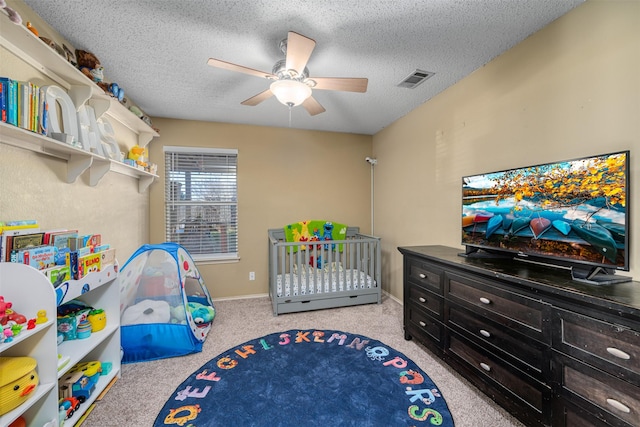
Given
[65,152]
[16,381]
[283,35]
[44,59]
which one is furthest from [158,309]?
[283,35]

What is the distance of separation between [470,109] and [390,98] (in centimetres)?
80

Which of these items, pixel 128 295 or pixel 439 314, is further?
pixel 128 295

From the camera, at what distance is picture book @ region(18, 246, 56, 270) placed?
1.29 meters

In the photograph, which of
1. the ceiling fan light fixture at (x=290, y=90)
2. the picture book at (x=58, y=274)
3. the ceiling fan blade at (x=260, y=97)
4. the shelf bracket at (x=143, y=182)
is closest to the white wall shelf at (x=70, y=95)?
the shelf bracket at (x=143, y=182)

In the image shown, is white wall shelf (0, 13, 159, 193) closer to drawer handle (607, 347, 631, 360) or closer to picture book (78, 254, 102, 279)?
picture book (78, 254, 102, 279)

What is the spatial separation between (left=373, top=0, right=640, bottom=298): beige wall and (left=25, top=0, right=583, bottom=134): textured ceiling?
167 millimetres

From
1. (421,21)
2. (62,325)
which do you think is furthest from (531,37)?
(62,325)

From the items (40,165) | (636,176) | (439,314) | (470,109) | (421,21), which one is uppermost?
(421,21)

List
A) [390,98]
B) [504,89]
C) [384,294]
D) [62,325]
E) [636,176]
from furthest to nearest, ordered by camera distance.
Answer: [384,294], [390,98], [504,89], [62,325], [636,176]

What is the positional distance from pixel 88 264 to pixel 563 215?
112 inches

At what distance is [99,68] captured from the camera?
1862 millimetres

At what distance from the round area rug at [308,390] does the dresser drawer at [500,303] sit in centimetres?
65

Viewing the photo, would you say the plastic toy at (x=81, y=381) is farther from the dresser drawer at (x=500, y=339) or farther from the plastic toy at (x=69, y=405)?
the dresser drawer at (x=500, y=339)

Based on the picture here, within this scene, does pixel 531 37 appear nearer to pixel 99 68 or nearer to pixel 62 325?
pixel 99 68
